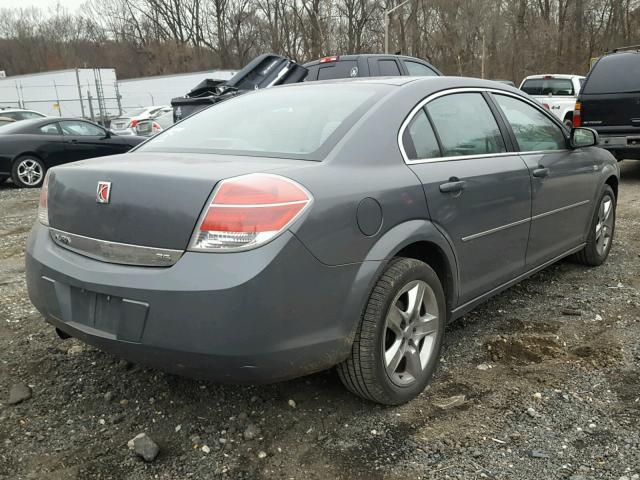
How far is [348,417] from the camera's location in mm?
2645

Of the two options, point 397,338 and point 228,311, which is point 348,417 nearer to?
point 397,338

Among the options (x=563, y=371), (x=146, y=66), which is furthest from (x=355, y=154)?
(x=146, y=66)

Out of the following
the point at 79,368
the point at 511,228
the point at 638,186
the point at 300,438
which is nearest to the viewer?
the point at 300,438

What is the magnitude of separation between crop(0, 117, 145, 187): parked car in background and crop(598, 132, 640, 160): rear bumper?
9.17 metres

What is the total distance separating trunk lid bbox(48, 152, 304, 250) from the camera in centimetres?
216

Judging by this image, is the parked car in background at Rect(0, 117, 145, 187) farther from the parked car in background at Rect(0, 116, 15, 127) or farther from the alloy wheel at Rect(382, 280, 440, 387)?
the alloy wheel at Rect(382, 280, 440, 387)

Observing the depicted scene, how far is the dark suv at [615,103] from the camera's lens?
27.2ft

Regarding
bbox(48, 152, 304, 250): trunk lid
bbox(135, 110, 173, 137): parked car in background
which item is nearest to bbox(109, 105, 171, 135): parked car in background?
bbox(135, 110, 173, 137): parked car in background

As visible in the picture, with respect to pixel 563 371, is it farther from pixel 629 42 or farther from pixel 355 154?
pixel 629 42

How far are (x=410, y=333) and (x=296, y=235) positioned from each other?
0.90 meters

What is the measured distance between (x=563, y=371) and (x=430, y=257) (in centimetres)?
97

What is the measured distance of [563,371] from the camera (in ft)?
9.98

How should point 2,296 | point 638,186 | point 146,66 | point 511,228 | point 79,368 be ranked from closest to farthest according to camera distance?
point 79,368 → point 511,228 → point 2,296 → point 638,186 → point 146,66

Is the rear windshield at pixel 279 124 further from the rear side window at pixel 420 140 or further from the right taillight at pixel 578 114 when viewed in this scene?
the right taillight at pixel 578 114
